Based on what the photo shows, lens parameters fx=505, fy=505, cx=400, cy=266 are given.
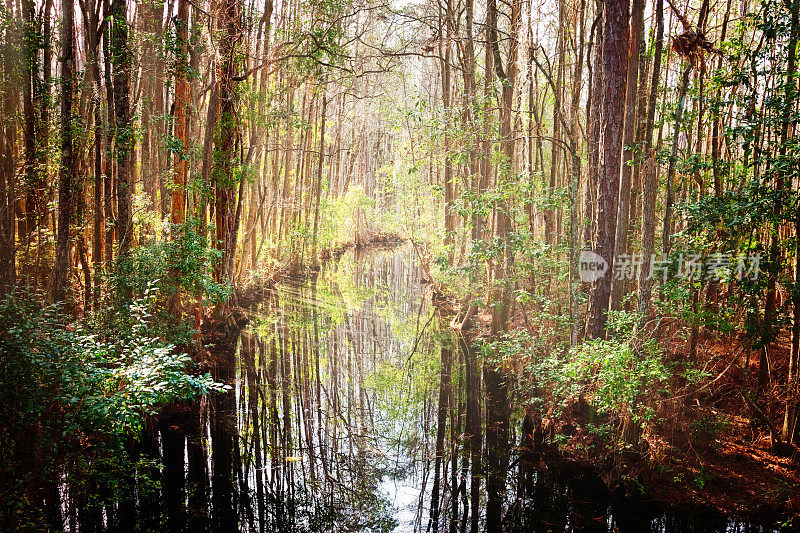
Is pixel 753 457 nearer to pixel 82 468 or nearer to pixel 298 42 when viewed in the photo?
pixel 82 468

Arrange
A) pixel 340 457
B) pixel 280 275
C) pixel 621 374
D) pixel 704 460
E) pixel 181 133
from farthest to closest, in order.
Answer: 1. pixel 280 275
2. pixel 181 133
3. pixel 340 457
4. pixel 704 460
5. pixel 621 374

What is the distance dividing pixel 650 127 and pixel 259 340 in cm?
855

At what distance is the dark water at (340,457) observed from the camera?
5.00m

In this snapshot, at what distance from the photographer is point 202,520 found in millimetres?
4836

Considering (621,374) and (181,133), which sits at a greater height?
(181,133)

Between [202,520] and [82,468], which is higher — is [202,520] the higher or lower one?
the lower one

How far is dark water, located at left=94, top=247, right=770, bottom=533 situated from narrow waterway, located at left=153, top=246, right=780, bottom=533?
0.7 inches

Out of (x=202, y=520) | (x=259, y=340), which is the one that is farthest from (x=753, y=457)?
(x=259, y=340)

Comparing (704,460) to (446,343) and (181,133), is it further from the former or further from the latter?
(181,133)
